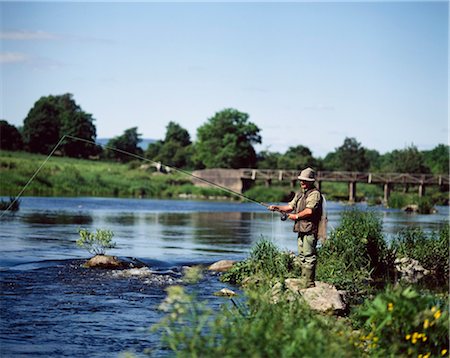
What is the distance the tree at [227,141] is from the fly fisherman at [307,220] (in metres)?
84.2

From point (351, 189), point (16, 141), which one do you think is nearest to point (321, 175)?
point (351, 189)

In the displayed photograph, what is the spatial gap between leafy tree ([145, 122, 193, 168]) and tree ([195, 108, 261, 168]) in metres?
10.2

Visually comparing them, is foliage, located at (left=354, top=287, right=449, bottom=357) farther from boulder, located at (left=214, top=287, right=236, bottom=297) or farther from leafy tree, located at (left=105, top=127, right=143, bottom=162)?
leafy tree, located at (left=105, top=127, right=143, bottom=162)

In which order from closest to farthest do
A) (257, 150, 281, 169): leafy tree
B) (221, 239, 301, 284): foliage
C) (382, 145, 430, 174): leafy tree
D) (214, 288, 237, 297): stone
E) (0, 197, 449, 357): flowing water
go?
(0, 197, 449, 357): flowing water < (214, 288, 237, 297): stone < (221, 239, 301, 284): foliage < (382, 145, 430, 174): leafy tree < (257, 150, 281, 169): leafy tree

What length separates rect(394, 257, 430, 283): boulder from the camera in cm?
1652

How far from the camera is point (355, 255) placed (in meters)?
15.5

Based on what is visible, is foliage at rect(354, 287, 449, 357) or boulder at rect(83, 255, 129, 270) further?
boulder at rect(83, 255, 129, 270)

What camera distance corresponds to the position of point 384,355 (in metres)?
7.49

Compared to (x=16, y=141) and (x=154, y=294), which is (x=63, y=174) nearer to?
(x=16, y=141)

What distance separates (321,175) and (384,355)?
65836 millimetres

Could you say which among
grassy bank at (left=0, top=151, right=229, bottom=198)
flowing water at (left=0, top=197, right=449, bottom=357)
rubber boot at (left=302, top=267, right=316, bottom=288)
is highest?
grassy bank at (left=0, top=151, right=229, bottom=198)

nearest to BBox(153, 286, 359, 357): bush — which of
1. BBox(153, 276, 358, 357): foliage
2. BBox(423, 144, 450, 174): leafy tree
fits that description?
BBox(153, 276, 358, 357): foliage

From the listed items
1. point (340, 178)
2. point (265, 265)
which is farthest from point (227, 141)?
point (265, 265)

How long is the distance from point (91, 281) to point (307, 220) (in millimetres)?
4970
